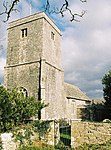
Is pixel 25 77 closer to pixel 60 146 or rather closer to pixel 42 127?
pixel 42 127

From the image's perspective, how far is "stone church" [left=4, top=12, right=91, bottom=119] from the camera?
81.2ft

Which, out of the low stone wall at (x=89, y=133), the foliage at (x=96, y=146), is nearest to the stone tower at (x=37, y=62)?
the low stone wall at (x=89, y=133)

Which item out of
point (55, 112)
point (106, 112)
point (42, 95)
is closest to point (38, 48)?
point (42, 95)

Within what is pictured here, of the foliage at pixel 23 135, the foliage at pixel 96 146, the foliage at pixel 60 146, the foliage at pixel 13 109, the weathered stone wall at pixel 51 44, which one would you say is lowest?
the foliage at pixel 60 146

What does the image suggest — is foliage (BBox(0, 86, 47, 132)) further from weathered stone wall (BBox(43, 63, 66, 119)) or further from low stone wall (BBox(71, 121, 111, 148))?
weathered stone wall (BBox(43, 63, 66, 119))

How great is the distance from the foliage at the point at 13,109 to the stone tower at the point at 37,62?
26.9 feet

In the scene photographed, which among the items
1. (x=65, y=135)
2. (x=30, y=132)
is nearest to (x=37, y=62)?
(x=65, y=135)

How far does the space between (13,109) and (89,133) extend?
Answer: 4.76 meters

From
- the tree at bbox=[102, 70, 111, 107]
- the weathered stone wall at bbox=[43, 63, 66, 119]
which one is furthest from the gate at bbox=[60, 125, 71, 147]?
the tree at bbox=[102, 70, 111, 107]

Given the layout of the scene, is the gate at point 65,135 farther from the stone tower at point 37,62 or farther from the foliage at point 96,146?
the stone tower at point 37,62

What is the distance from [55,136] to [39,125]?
1.13 m

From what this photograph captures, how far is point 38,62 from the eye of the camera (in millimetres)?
25297

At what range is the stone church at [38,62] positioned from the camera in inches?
974

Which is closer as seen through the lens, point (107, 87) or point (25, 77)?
point (25, 77)
